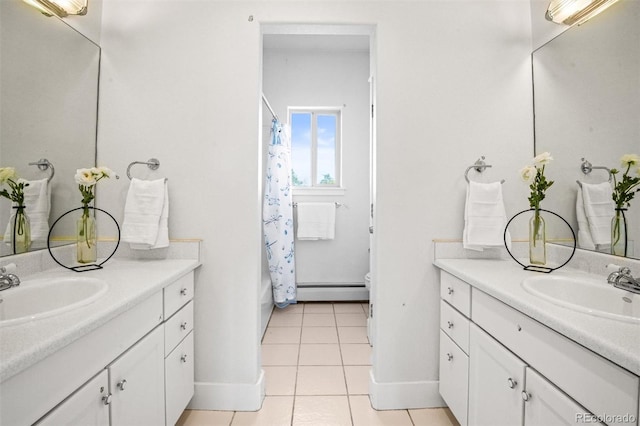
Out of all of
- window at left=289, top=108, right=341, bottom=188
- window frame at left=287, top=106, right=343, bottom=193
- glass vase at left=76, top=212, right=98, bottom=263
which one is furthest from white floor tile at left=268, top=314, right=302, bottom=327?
glass vase at left=76, top=212, right=98, bottom=263

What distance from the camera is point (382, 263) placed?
1.62 m

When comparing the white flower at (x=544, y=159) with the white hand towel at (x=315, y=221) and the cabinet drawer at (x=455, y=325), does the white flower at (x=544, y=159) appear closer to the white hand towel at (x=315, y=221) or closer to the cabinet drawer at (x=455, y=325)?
the cabinet drawer at (x=455, y=325)

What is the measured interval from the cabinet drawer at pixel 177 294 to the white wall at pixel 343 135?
182 cm

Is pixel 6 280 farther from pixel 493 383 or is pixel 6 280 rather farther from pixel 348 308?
pixel 348 308

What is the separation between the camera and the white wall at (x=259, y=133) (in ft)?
5.23

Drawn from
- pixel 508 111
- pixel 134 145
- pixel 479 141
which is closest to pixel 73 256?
pixel 134 145

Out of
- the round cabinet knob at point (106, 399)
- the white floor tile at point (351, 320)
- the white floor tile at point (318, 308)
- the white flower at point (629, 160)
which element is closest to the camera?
the round cabinet knob at point (106, 399)

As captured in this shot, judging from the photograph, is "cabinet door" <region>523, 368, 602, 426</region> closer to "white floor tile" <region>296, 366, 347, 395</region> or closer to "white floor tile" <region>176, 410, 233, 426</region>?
"white floor tile" <region>296, 366, 347, 395</region>

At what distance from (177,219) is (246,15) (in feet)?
3.83

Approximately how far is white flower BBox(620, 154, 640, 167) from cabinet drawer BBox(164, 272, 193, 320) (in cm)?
193

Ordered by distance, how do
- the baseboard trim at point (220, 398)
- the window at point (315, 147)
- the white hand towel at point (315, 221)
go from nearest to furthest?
the baseboard trim at point (220, 398)
the white hand towel at point (315, 221)
the window at point (315, 147)

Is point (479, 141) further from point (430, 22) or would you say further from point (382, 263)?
point (382, 263)

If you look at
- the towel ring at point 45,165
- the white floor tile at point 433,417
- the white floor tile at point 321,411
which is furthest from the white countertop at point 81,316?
the white floor tile at point 433,417

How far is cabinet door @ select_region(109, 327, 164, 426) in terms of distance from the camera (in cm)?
94
